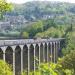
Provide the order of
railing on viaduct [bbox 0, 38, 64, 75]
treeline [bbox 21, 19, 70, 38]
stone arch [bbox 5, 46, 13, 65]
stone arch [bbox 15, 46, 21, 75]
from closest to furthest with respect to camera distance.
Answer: railing on viaduct [bbox 0, 38, 64, 75] → stone arch [bbox 5, 46, 13, 65] → stone arch [bbox 15, 46, 21, 75] → treeline [bbox 21, 19, 70, 38]

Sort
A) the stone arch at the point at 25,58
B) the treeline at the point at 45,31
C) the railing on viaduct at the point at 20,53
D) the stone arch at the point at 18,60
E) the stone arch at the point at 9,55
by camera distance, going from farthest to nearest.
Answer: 1. the treeline at the point at 45,31
2. the stone arch at the point at 25,58
3. the stone arch at the point at 18,60
4. the stone arch at the point at 9,55
5. the railing on viaduct at the point at 20,53

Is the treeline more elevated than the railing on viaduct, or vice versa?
the railing on viaduct

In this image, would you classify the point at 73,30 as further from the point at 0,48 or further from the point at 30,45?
the point at 0,48

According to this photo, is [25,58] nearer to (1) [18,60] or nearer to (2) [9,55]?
(1) [18,60]

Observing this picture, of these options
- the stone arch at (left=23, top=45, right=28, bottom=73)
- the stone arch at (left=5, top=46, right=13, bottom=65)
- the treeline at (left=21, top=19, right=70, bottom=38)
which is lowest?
the treeline at (left=21, top=19, right=70, bottom=38)

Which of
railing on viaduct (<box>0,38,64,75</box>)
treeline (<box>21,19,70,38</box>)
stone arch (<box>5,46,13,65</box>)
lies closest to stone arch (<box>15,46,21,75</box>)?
railing on viaduct (<box>0,38,64,75</box>)

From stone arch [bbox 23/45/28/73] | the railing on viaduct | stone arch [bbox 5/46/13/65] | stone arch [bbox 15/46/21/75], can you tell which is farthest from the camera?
stone arch [bbox 23/45/28/73]

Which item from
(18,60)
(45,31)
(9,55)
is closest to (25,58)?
(18,60)

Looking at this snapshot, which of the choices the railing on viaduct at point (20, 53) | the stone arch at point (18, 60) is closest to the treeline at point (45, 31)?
the railing on viaduct at point (20, 53)

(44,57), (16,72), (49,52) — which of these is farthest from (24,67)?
(49,52)

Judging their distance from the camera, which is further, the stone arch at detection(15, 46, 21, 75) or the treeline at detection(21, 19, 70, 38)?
the treeline at detection(21, 19, 70, 38)

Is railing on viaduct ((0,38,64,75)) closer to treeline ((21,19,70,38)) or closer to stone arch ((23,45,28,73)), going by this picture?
stone arch ((23,45,28,73))

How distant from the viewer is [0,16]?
10.7m

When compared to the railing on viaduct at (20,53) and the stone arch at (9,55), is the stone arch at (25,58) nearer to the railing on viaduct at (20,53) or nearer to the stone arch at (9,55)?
the railing on viaduct at (20,53)
